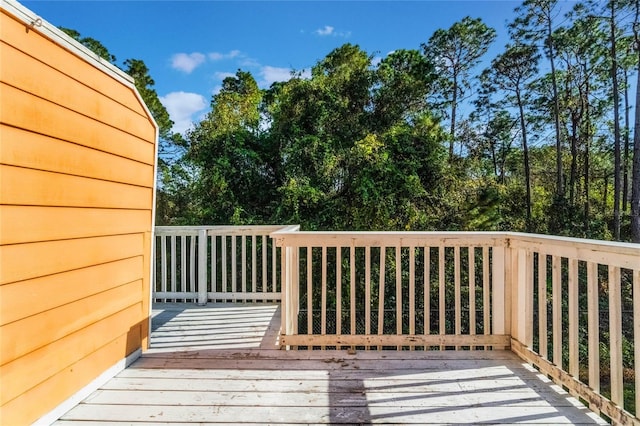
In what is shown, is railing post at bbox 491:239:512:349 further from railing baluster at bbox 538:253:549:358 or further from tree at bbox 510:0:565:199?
tree at bbox 510:0:565:199

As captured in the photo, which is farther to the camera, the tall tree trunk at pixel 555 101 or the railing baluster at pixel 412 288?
the tall tree trunk at pixel 555 101

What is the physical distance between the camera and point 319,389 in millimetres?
2018

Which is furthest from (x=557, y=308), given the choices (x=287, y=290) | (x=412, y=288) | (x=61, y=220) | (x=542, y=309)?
(x=61, y=220)

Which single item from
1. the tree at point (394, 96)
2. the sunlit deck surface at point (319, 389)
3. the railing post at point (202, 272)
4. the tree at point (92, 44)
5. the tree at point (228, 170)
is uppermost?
the tree at point (92, 44)

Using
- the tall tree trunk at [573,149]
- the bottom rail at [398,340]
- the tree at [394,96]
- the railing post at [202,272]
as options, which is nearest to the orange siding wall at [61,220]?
the bottom rail at [398,340]

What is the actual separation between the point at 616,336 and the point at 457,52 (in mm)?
13395

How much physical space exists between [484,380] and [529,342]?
513mm

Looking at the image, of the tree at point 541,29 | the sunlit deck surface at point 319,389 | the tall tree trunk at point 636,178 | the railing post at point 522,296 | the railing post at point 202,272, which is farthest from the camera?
the tree at point 541,29

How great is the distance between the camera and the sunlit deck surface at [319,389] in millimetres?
1746

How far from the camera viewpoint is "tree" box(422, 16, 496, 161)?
12.4 meters

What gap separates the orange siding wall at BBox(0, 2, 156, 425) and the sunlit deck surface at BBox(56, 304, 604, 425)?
29cm

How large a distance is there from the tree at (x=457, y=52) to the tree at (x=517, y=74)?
2.37 feet

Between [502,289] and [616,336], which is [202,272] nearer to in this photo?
[502,289]

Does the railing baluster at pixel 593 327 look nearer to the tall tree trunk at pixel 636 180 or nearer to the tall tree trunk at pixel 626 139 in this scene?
the tall tree trunk at pixel 636 180
